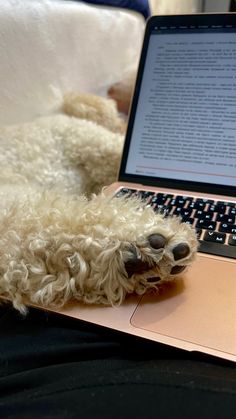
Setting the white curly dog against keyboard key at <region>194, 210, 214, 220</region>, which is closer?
the white curly dog

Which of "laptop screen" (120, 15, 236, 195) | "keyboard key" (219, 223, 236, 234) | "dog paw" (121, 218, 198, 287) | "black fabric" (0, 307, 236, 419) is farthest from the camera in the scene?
"laptop screen" (120, 15, 236, 195)

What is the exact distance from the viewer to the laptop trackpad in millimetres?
466

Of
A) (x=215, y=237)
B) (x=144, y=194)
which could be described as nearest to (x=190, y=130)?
(x=144, y=194)

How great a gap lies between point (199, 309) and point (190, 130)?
0.41 meters

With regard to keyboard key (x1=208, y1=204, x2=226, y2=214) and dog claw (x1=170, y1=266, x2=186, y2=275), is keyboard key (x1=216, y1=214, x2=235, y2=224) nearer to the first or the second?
keyboard key (x1=208, y1=204, x2=226, y2=214)

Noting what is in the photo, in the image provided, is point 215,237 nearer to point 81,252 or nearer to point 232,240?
point 232,240

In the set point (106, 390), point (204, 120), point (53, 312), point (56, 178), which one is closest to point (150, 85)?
point (204, 120)

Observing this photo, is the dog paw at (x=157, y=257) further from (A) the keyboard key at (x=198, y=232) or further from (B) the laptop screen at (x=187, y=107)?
(B) the laptop screen at (x=187, y=107)

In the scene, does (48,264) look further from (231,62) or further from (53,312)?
(231,62)

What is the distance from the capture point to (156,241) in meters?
0.53

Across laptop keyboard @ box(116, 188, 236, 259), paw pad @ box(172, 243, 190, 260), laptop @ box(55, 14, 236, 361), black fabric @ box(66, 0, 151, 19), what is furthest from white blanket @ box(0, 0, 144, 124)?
paw pad @ box(172, 243, 190, 260)

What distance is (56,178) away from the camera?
112cm

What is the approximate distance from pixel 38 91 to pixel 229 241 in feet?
2.90

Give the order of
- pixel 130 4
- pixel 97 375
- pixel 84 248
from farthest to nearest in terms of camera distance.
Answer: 1. pixel 130 4
2. pixel 84 248
3. pixel 97 375
